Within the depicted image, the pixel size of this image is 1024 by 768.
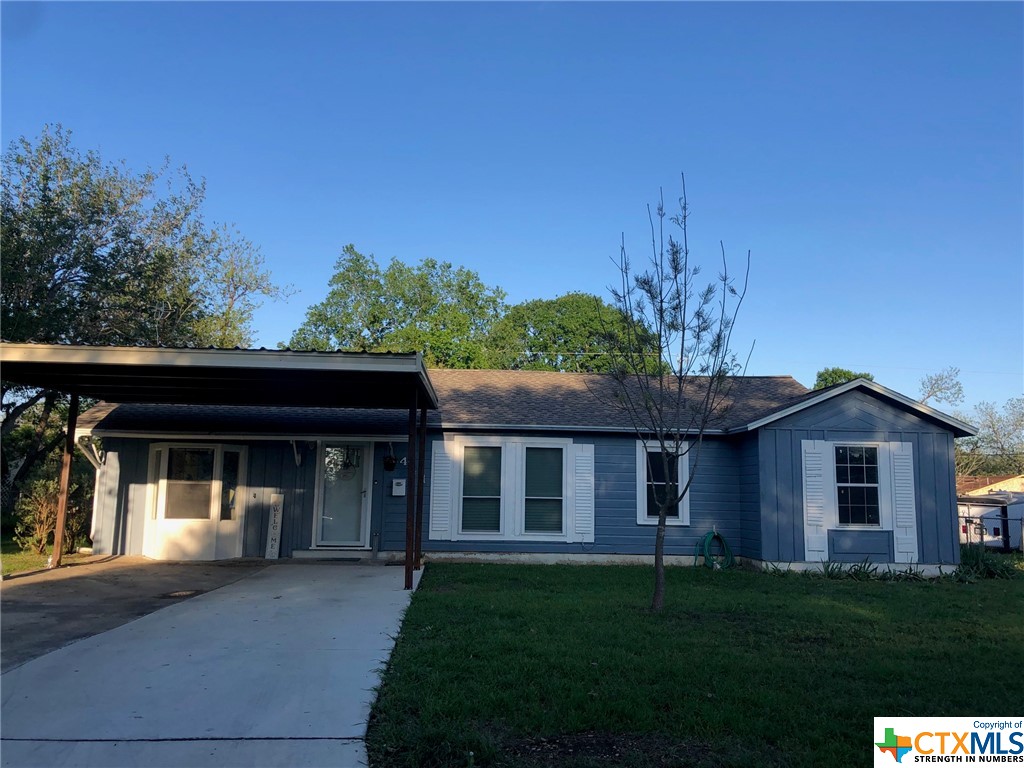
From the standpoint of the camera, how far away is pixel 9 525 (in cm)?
1692

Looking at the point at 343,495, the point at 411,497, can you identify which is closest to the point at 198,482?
the point at 343,495

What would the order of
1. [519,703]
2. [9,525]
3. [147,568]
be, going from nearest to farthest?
[519,703] → [147,568] → [9,525]

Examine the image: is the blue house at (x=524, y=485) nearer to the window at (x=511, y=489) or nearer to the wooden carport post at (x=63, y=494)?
the window at (x=511, y=489)

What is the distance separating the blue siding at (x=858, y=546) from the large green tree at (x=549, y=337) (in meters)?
22.3

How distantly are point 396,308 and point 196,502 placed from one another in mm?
24364

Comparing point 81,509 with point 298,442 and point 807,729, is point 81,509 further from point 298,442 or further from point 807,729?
point 807,729

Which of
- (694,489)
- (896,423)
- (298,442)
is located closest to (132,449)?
(298,442)

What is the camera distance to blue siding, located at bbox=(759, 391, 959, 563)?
12047 millimetres

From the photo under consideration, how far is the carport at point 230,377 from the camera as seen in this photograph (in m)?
8.12

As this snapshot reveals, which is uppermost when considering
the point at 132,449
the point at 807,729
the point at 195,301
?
the point at 195,301

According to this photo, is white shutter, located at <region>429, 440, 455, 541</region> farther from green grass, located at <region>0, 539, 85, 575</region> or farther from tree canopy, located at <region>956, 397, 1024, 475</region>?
tree canopy, located at <region>956, 397, 1024, 475</region>

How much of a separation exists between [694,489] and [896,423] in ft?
11.6

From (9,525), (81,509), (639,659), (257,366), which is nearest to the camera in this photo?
(639,659)

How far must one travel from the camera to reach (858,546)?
39.5 feet
